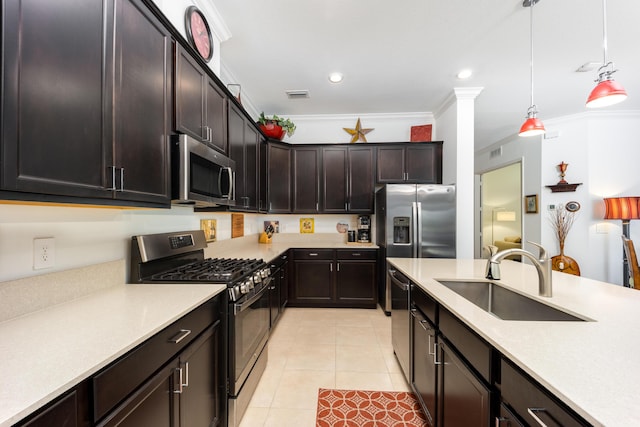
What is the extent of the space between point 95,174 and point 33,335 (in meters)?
0.57

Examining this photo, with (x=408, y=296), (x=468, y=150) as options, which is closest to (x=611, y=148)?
(x=468, y=150)

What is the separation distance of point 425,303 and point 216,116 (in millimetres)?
1930

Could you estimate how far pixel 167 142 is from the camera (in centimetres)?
148

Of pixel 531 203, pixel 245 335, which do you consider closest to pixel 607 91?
pixel 245 335

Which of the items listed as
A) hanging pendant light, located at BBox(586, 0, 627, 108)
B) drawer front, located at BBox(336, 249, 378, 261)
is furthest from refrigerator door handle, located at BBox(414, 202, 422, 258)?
hanging pendant light, located at BBox(586, 0, 627, 108)

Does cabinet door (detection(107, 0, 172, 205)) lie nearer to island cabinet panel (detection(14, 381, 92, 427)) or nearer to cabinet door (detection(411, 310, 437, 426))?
island cabinet panel (detection(14, 381, 92, 427))

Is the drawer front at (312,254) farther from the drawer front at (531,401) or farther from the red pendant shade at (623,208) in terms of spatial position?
the red pendant shade at (623,208)

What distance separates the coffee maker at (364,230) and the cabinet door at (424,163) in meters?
0.84

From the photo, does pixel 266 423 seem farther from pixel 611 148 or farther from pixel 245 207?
pixel 611 148

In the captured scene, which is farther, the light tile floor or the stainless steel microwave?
the light tile floor

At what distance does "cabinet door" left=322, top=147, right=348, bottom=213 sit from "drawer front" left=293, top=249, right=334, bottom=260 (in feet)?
2.04

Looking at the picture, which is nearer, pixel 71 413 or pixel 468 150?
pixel 71 413

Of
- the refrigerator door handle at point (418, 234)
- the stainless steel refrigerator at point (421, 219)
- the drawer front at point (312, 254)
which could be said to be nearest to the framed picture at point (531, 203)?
the stainless steel refrigerator at point (421, 219)

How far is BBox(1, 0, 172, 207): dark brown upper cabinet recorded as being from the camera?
2.57 ft
